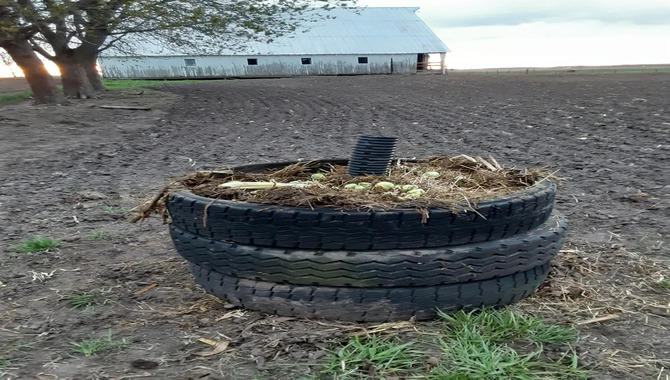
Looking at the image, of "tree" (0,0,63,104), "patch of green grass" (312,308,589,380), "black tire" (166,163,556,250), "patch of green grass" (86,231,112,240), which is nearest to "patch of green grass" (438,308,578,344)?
"patch of green grass" (312,308,589,380)

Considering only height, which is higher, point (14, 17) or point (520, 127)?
point (14, 17)

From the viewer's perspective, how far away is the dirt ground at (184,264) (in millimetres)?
2078

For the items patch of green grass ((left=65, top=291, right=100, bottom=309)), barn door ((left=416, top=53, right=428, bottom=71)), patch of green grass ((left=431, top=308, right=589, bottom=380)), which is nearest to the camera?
patch of green grass ((left=431, top=308, right=589, bottom=380))

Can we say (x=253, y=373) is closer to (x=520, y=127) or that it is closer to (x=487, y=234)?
(x=487, y=234)

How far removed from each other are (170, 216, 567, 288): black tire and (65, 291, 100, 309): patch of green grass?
0.73 metres

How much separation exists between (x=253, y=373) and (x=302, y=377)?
194mm

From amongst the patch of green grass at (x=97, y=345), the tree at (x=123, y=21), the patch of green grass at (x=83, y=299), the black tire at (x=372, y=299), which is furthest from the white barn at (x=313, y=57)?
the patch of green grass at (x=97, y=345)

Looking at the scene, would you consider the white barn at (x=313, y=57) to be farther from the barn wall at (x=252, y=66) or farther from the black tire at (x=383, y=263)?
the black tire at (x=383, y=263)

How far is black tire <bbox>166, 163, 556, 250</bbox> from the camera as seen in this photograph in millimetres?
2238

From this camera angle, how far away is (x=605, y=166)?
19.5 ft

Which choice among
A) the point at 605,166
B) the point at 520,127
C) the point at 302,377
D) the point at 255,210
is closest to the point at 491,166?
the point at 255,210

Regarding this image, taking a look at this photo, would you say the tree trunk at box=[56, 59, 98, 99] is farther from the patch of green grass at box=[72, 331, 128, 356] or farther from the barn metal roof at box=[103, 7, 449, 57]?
the barn metal roof at box=[103, 7, 449, 57]

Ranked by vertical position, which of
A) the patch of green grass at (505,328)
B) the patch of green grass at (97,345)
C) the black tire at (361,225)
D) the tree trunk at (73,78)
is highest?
the tree trunk at (73,78)

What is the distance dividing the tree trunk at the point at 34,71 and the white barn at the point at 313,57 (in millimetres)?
23420
